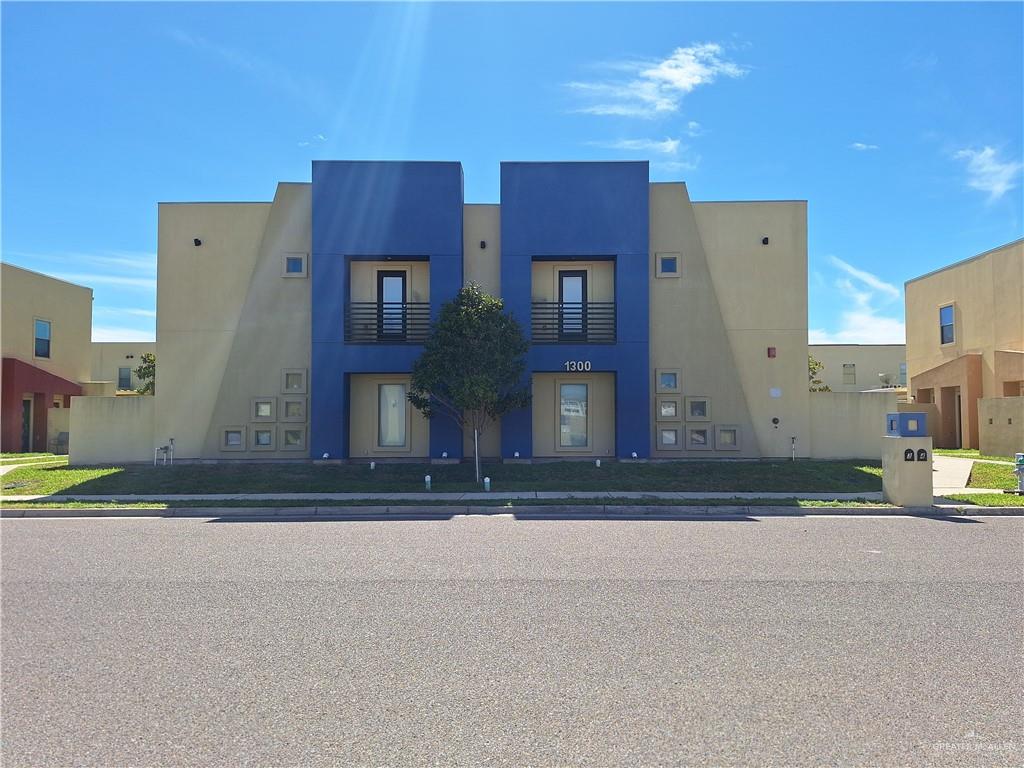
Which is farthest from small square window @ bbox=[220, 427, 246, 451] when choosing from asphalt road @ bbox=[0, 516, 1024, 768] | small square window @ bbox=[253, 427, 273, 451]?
asphalt road @ bbox=[0, 516, 1024, 768]

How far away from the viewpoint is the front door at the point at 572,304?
→ 22.4 meters

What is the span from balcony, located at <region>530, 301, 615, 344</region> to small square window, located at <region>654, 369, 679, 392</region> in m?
1.89

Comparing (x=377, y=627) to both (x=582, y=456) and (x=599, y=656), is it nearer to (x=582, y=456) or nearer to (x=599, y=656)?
(x=599, y=656)

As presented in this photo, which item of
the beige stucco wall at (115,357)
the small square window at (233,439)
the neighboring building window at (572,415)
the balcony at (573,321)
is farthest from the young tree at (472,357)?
the beige stucco wall at (115,357)

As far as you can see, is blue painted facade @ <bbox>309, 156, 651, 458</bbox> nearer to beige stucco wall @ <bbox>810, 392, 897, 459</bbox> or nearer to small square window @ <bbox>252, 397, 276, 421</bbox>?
small square window @ <bbox>252, 397, 276, 421</bbox>

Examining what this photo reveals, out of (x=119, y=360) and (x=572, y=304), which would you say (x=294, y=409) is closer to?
(x=572, y=304)

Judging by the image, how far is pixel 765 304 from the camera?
74.4 feet

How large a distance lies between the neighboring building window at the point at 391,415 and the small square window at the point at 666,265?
880cm

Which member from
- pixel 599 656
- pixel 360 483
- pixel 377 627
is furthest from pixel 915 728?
pixel 360 483

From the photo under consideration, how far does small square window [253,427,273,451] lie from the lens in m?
22.3

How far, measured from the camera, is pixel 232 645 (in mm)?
5676

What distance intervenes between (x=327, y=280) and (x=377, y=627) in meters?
17.1

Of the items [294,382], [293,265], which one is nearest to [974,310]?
[293,265]

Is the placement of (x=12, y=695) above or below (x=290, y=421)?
below
